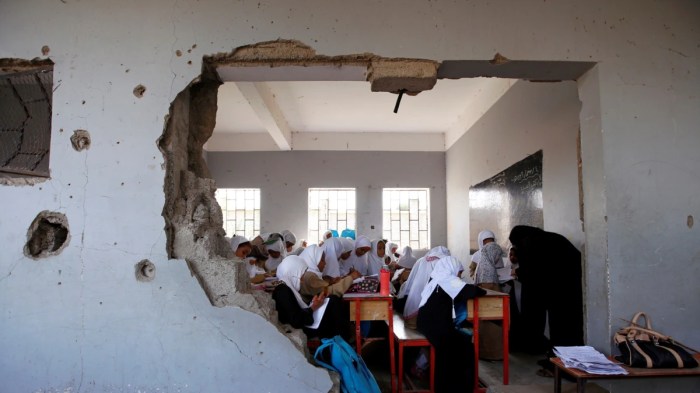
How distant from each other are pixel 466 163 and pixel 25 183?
776cm

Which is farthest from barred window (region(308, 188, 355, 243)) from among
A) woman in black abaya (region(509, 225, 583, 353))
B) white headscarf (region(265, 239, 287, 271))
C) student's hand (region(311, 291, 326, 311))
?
student's hand (region(311, 291, 326, 311))

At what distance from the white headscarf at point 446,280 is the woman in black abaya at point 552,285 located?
2.72 feet

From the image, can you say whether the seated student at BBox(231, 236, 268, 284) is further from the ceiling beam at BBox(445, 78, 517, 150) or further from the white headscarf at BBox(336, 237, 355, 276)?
the ceiling beam at BBox(445, 78, 517, 150)

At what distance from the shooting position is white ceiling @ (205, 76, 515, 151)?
325 inches

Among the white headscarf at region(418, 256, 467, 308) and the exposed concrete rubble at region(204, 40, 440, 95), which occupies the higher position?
the exposed concrete rubble at region(204, 40, 440, 95)

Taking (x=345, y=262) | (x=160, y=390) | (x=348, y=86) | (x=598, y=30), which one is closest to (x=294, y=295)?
(x=160, y=390)

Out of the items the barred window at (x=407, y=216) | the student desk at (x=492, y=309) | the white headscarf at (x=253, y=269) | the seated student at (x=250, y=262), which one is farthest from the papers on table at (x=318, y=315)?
the barred window at (x=407, y=216)

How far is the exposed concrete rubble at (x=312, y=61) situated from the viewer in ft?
10.9

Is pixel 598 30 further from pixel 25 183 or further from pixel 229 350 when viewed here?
pixel 25 183

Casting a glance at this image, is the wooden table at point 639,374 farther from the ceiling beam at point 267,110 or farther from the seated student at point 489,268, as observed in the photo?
the ceiling beam at point 267,110

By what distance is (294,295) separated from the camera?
4051mm

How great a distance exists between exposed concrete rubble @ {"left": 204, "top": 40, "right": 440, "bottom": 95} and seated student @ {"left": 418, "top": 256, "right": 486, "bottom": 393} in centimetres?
191

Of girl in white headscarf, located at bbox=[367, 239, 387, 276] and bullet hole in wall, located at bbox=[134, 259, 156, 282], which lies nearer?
bullet hole in wall, located at bbox=[134, 259, 156, 282]

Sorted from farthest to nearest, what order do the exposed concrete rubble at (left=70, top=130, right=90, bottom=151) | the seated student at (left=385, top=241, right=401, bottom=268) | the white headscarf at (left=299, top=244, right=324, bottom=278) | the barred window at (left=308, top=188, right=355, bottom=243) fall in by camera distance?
the barred window at (left=308, top=188, right=355, bottom=243) < the seated student at (left=385, top=241, right=401, bottom=268) < the white headscarf at (left=299, top=244, right=324, bottom=278) < the exposed concrete rubble at (left=70, top=130, right=90, bottom=151)
